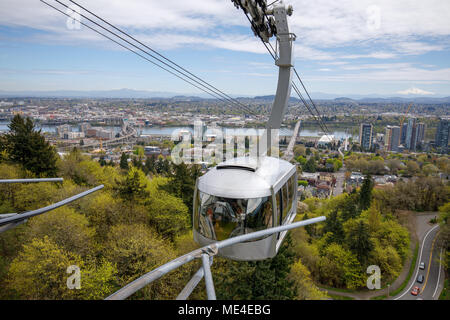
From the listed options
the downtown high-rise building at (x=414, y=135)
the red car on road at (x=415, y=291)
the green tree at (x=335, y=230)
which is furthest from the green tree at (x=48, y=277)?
the downtown high-rise building at (x=414, y=135)

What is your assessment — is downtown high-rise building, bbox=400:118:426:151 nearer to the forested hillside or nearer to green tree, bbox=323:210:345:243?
the forested hillside

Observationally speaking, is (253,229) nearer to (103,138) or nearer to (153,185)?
(153,185)

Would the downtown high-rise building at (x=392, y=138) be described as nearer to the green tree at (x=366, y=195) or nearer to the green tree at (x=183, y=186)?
the green tree at (x=366, y=195)

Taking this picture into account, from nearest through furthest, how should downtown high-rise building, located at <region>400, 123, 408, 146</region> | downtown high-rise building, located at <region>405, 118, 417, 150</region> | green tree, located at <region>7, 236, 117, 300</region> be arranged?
green tree, located at <region>7, 236, 117, 300</region>
downtown high-rise building, located at <region>405, 118, 417, 150</region>
downtown high-rise building, located at <region>400, 123, 408, 146</region>

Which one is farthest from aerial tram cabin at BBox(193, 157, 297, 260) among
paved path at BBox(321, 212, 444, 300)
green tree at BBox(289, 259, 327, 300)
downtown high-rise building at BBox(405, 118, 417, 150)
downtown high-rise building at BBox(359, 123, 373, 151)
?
downtown high-rise building at BBox(405, 118, 417, 150)

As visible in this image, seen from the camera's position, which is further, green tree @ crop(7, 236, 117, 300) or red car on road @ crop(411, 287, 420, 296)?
red car on road @ crop(411, 287, 420, 296)

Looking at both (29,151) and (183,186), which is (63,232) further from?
(183,186)

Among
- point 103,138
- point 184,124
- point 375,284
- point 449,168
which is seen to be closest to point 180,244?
point 375,284
